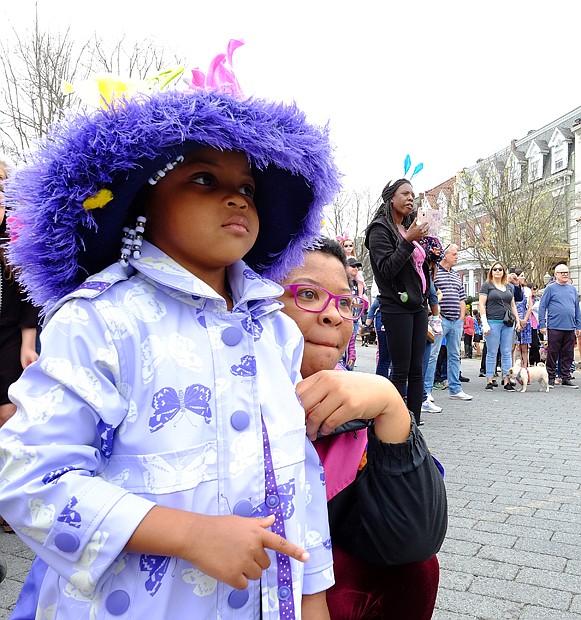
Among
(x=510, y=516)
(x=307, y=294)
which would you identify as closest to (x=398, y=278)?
(x=510, y=516)

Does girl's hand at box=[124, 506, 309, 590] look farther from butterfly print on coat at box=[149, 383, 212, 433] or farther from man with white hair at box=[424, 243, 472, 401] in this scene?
man with white hair at box=[424, 243, 472, 401]

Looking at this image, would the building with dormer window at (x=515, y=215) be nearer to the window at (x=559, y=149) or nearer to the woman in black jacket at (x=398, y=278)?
the window at (x=559, y=149)

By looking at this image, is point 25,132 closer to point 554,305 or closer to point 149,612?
point 554,305

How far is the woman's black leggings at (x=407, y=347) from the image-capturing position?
5371 millimetres

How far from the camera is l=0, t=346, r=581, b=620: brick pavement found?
2.70 metres

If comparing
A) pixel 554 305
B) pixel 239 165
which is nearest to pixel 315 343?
pixel 239 165

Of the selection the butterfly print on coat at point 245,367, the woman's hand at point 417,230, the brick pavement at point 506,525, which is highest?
the woman's hand at point 417,230

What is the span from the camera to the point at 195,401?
1.22 meters

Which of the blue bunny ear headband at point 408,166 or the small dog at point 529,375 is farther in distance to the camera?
the small dog at point 529,375

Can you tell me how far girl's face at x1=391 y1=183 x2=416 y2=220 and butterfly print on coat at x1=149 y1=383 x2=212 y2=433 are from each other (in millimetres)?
4346

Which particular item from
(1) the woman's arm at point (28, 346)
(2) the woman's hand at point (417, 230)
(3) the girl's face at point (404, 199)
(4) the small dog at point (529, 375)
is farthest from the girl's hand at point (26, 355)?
(4) the small dog at point (529, 375)

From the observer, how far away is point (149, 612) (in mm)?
1116

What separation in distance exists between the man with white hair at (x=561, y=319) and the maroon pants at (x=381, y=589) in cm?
1012

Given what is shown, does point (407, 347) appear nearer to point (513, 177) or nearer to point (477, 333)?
point (477, 333)
